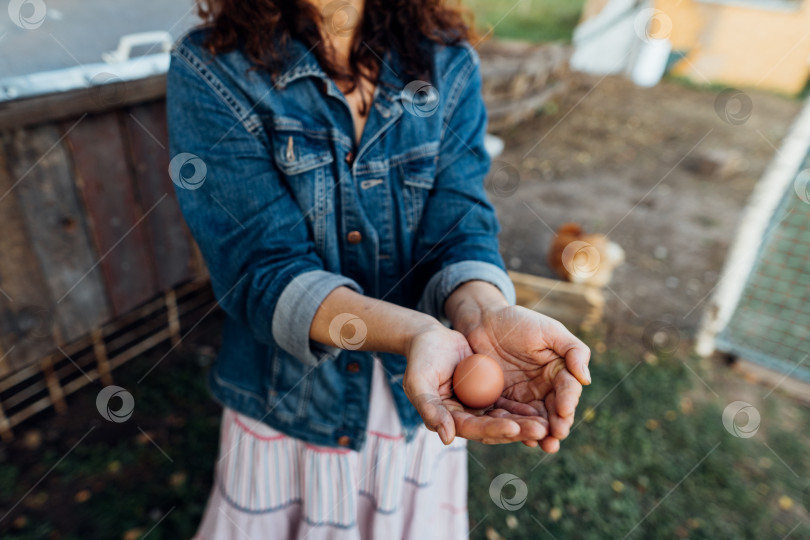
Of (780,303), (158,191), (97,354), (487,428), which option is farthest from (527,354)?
(780,303)

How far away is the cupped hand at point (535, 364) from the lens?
1.07 m

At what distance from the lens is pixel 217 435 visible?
2.96 m

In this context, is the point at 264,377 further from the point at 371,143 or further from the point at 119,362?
the point at 119,362

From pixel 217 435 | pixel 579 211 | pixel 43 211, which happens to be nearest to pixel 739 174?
pixel 579 211

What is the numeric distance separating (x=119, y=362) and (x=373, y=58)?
250 cm

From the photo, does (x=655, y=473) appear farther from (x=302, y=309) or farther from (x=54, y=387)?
(x=54, y=387)

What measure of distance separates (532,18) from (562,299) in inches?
426

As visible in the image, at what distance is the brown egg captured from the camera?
1158mm

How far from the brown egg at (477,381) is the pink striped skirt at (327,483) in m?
0.38

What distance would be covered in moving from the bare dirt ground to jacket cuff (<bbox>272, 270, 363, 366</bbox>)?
10.4 feet

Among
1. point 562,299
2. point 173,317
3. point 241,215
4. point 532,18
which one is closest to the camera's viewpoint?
point 241,215

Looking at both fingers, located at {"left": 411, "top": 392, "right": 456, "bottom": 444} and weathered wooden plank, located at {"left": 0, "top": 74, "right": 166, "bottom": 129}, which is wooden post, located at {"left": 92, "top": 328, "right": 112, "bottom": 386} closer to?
weathered wooden plank, located at {"left": 0, "top": 74, "right": 166, "bottom": 129}

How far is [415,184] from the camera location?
4.89 ft

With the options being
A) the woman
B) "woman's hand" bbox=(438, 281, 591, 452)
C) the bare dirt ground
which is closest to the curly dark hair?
the woman
